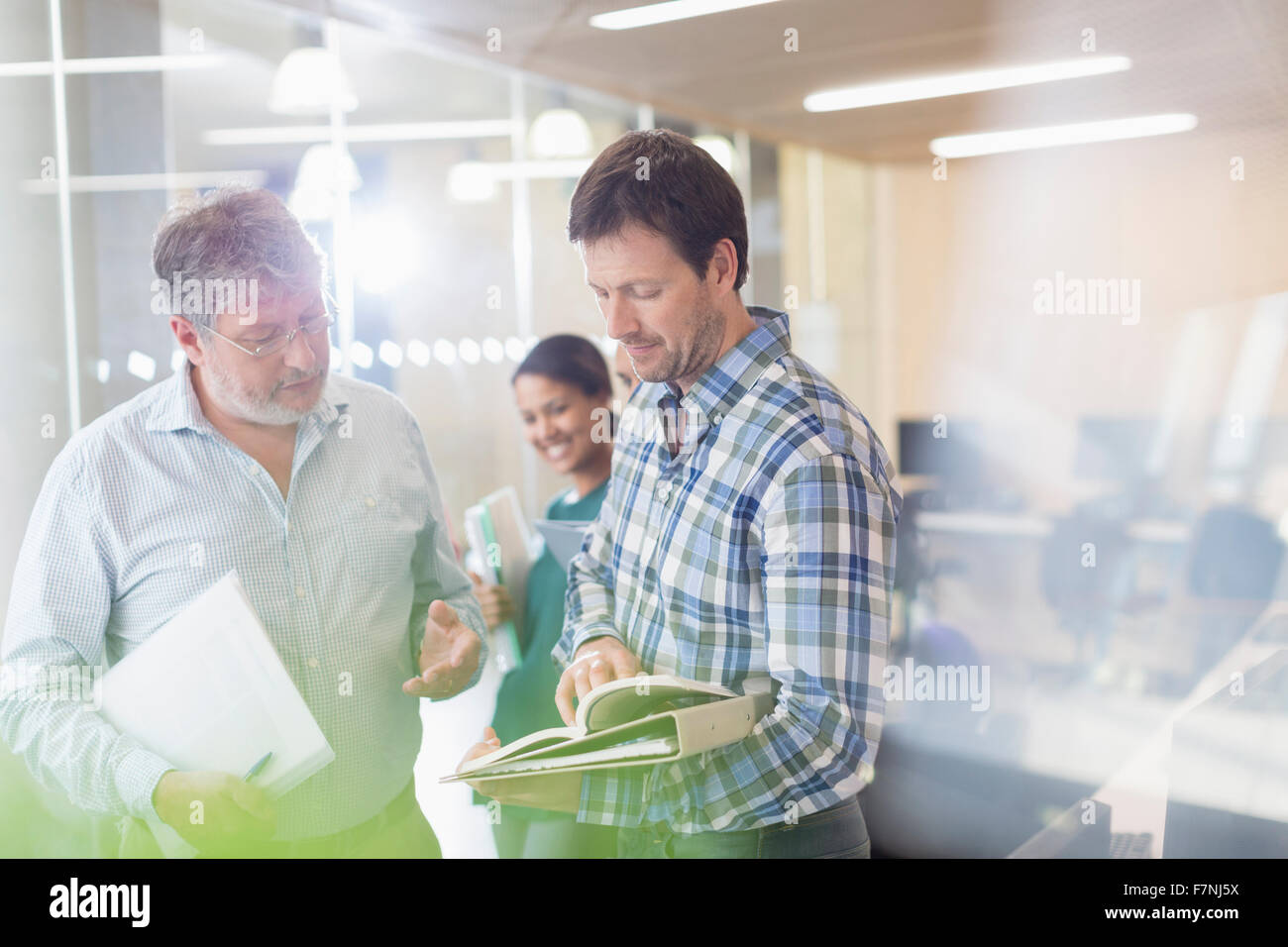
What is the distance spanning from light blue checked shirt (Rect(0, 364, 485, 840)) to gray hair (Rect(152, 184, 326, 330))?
0.57 feet

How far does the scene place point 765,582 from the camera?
1.30 meters

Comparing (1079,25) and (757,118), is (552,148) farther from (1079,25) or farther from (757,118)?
(1079,25)

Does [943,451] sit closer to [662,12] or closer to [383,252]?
[383,252]

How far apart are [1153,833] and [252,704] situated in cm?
158

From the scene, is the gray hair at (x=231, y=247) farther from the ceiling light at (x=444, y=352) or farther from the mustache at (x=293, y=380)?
the ceiling light at (x=444, y=352)

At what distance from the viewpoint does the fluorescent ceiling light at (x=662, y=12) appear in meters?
2.29

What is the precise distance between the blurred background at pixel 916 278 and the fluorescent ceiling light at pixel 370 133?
0.02 m

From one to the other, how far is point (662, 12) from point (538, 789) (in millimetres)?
1882

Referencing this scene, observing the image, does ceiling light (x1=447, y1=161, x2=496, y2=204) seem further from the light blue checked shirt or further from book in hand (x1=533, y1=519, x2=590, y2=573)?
the light blue checked shirt

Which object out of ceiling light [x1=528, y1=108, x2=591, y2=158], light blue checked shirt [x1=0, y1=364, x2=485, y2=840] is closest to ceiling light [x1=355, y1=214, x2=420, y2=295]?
ceiling light [x1=528, y1=108, x2=591, y2=158]

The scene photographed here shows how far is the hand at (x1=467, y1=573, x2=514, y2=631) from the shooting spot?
7.22 ft

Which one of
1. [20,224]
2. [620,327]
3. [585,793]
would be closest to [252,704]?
[585,793]

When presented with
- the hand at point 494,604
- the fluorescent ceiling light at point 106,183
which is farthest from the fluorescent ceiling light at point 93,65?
the hand at point 494,604

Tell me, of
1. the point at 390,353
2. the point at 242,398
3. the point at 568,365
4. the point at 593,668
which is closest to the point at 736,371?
the point at 593,668
